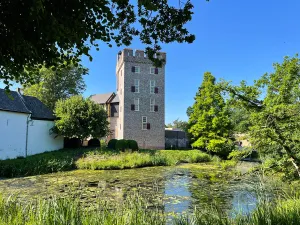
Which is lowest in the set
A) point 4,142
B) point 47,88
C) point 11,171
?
point 11,171

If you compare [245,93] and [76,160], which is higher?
[245,93]

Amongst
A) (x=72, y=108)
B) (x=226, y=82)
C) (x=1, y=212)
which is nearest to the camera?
(x=1, y=212)

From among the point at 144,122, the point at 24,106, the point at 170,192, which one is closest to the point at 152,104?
the point at 144,122

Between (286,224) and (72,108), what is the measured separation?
20.4m

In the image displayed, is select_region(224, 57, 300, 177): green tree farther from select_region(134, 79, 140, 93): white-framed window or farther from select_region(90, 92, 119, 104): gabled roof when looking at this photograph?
select_region(90, 92, 119, 104): gabled roof

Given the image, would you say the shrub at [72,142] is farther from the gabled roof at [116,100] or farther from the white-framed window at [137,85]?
the gabled roof at [116,100]

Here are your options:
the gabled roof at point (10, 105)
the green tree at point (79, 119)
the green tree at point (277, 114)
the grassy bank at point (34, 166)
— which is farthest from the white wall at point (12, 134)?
the green tree at point (277, 114)

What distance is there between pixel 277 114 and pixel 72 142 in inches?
850

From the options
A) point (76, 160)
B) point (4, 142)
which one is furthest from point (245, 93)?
point (4, 142)

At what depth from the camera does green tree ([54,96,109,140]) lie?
2133 centimetres

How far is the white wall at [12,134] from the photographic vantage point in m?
17.4

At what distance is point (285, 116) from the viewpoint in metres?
5.49

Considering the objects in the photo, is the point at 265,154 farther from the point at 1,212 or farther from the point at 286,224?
the point at 1,212

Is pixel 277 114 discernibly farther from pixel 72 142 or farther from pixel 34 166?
pixel 72 142
